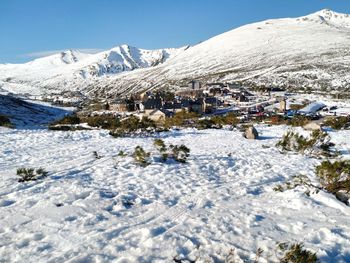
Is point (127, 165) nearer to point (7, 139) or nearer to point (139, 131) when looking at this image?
point (7, 139)

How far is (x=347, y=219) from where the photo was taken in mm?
7402

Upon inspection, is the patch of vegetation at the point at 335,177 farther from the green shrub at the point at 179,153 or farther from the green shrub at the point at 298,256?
the green shrub at the point at 179,153

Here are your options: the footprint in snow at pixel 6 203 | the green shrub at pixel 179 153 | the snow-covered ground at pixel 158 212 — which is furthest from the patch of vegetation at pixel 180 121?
the footprint in snow at pixel 6 203

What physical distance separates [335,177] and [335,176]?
5cm

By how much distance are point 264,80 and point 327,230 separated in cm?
13860

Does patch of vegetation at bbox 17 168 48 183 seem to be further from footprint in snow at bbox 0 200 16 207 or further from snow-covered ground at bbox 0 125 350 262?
footprint in snow at bbox 0 200 16 207

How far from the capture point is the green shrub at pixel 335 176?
30.5 feet

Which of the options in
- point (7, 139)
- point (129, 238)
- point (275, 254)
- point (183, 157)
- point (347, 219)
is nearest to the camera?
point (275, 254)

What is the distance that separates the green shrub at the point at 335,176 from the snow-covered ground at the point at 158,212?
0.88 meters

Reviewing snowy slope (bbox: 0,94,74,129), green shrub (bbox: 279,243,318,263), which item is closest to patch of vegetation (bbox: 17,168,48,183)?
green shrub (bbox: 279,243,318,263)

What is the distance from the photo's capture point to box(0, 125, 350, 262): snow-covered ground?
5.81m

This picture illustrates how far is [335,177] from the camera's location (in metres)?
9.50

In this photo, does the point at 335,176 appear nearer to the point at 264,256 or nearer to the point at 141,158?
the point at 264,256

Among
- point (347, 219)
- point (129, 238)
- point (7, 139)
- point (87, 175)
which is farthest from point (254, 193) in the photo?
point (7, 139)
